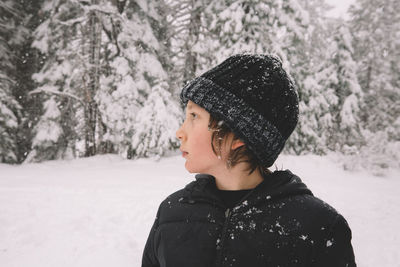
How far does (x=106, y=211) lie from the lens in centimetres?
535

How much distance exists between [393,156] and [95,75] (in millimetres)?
14540

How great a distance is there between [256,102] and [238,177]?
0.39 metres

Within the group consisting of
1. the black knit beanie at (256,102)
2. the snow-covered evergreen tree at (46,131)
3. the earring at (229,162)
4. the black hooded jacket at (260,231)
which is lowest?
the snow-covered evergreen tree at (46,131)

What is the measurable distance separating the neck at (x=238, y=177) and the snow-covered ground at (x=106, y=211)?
3.23m

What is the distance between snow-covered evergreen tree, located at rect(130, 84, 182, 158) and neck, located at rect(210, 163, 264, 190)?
9479 mm

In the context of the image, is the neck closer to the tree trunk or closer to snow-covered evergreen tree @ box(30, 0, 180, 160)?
snow-covered evergreen tree @ box(30, 0, 180, 160)

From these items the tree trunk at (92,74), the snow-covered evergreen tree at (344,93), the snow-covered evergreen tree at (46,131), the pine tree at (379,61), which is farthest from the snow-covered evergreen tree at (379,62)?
the snow-covered evergreen tree at (46,131)

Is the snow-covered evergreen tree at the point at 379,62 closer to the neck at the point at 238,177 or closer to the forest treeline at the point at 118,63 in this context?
the forest treeline at the point at 118,63

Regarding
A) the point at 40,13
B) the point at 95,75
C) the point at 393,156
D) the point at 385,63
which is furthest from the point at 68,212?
the point at 385,63

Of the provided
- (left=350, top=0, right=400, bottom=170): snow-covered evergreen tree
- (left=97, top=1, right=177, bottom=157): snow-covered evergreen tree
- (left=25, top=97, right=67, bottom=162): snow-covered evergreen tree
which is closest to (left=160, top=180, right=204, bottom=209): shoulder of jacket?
(left=97, top=1, right=177, bottom=157): snow-covered evergreen tree

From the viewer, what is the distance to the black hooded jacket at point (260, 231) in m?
1.08

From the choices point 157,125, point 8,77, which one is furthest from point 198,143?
point 8,77

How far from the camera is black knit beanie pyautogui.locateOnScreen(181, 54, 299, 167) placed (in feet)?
3.97

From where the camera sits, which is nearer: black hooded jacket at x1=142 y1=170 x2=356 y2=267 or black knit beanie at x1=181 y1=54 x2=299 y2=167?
black hooded jacket at x1=142 y1=170 x2=356 y2=267
